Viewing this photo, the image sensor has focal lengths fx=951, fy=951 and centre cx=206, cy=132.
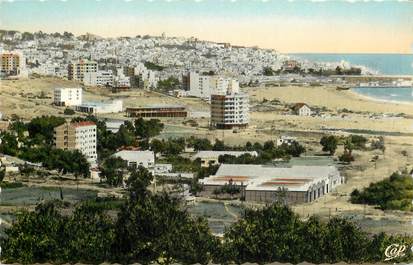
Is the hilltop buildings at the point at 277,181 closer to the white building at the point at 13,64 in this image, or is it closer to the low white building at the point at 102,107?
the low white building at the point at 102,107

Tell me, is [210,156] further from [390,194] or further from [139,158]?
[390,194]

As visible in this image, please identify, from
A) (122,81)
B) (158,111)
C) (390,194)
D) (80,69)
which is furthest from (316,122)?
(80,69)

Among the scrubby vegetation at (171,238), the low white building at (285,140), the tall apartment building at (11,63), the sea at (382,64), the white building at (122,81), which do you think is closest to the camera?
the scrubby vegetation at (171,238)

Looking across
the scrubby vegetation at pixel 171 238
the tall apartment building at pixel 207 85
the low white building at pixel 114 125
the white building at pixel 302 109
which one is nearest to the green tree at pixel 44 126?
the low white building at pixel 114 125

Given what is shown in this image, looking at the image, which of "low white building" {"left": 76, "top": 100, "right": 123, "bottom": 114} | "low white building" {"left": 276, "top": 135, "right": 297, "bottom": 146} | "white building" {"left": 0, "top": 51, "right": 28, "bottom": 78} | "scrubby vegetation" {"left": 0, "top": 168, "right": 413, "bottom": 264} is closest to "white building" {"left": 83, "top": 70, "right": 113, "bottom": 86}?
"low white building" {"left": 76, "top": 100, "right": 123, "bottom": 114}

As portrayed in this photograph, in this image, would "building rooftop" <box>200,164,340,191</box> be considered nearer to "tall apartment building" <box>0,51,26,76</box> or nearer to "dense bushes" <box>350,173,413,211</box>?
"dense bushes" <box>350,173,413,211</box>

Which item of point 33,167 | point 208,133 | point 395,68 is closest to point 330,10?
point 395,68
